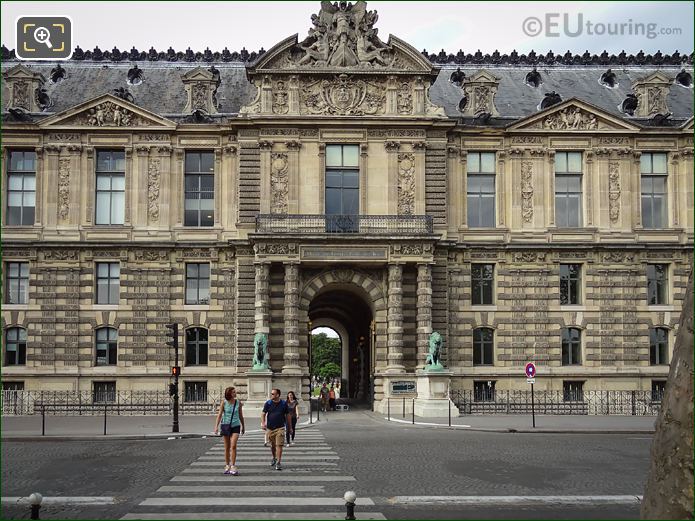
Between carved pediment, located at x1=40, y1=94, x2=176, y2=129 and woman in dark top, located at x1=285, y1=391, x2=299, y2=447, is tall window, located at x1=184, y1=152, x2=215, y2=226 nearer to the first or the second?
carved pediment, located at x1=40, y1=94, x2=176, y2=129

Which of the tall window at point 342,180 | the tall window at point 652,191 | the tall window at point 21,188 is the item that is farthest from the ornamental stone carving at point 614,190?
the tall window at point 21,188

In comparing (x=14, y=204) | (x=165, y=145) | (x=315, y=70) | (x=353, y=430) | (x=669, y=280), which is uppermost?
(x=315, y=70)

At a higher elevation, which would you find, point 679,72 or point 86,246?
point 679,72

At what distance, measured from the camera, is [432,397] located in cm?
4084

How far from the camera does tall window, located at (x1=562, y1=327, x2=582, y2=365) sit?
4616 centimetres

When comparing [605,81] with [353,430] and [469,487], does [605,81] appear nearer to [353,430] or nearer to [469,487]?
[353,430]

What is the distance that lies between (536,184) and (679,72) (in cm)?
1396

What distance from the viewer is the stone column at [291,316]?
4262cm

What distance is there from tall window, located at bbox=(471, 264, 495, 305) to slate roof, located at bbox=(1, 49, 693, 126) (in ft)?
26.0

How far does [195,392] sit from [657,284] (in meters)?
25.1

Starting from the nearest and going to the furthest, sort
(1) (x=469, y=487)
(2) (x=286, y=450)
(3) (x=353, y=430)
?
1. (1) (x=469, y=487)
2. (2) (x=286, y=450)
3. (3) (x=353, y=430)

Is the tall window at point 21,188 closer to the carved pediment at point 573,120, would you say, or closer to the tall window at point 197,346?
the tall window at point 197,346

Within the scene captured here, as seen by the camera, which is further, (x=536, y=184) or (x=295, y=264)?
(x=536, y=184)

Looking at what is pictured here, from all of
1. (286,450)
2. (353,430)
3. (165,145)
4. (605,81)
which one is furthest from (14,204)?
(605,81)
